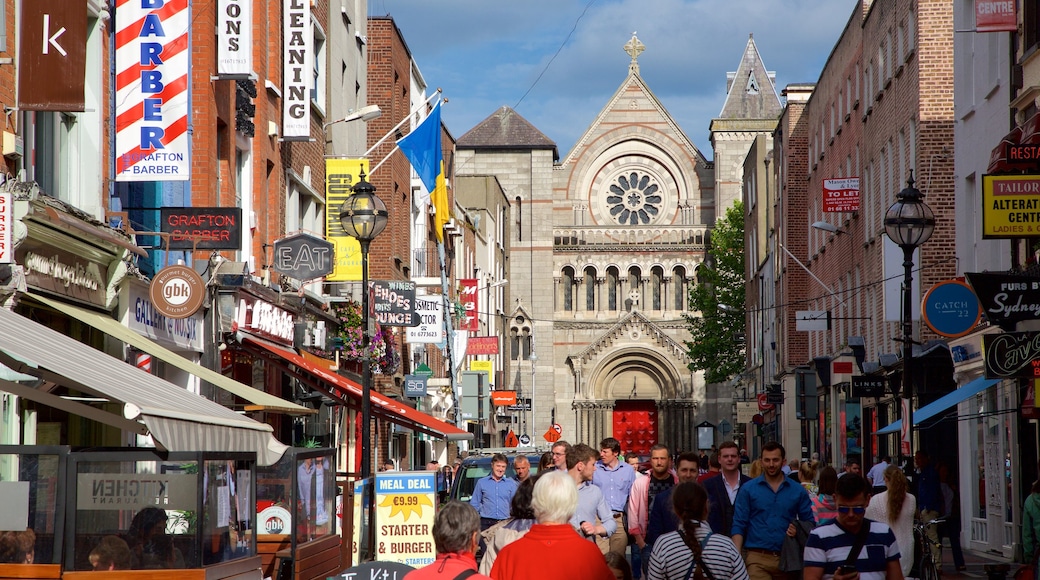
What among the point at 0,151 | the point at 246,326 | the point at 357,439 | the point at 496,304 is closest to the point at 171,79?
the point at 0,151

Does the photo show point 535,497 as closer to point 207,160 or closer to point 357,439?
point 207,160

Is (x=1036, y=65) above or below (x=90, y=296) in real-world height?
above

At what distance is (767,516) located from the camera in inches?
429

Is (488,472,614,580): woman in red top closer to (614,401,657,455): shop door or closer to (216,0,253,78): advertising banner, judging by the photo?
(216,0,253,78): advertising banner

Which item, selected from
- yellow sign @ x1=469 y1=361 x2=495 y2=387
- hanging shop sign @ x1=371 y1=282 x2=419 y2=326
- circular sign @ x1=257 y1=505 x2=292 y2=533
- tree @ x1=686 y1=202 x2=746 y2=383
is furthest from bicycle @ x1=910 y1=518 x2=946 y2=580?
tree @ x1=686 y1=202 x2=746 y2=383

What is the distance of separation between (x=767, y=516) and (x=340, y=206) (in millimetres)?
16623

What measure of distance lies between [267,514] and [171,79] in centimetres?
587

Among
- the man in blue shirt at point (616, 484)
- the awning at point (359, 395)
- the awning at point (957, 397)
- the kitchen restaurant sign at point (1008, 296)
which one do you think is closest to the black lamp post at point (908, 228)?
the kitchen restaurant sign at point (1008, 296)

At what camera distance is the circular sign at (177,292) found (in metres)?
15.4

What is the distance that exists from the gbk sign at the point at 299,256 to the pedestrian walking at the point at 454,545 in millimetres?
14957

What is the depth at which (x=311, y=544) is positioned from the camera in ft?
39.7

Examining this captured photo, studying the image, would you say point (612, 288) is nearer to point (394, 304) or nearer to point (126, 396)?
point (394, 304)

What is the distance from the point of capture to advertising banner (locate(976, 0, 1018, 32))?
1953cm

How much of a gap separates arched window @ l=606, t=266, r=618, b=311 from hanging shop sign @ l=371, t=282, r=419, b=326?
1967 inches
